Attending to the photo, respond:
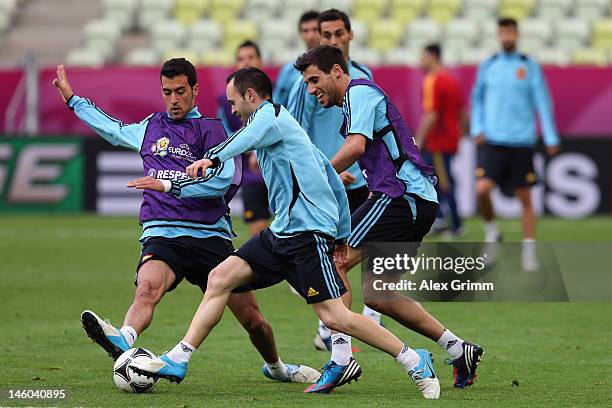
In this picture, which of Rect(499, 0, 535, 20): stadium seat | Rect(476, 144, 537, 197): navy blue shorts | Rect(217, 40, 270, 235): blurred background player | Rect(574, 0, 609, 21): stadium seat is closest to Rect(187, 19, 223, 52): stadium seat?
Rect(499, 0, 535, 20): stadium seat

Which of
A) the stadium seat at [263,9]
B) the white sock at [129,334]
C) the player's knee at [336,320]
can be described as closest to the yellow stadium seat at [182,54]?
the stadium seat at [263,9]

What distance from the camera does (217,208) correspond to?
8.21m

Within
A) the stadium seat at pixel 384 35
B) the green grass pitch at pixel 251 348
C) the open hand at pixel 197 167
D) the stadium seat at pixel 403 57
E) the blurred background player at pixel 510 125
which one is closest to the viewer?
the open hand at pixel 197 167

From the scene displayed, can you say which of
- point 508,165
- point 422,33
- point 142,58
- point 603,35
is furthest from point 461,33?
point 508,165

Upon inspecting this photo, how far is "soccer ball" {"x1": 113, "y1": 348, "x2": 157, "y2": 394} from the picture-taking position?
7.53m

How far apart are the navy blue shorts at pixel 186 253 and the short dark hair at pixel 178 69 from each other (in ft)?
3.21

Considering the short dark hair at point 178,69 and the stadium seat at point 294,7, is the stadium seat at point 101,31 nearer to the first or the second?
the stadium seat at point 294,7

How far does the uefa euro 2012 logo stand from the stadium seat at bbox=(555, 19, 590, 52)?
63.8 ft

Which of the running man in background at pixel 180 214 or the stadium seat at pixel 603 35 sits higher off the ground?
the running man in background at pixel 180 214

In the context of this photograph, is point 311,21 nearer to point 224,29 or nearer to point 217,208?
point 217,208

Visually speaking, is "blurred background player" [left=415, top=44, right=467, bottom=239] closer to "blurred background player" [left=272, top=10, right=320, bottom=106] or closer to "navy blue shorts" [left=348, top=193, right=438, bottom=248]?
"blurred background player" [left=272, top=10, right=320, bottom=106]

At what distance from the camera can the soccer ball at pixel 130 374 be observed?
753cm

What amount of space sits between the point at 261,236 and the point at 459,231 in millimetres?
11088

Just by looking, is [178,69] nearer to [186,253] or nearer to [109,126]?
[109,126]
